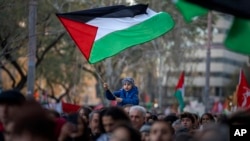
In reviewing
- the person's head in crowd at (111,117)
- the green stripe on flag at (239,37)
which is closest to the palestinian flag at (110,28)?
the person's head in crowd at (111,117)

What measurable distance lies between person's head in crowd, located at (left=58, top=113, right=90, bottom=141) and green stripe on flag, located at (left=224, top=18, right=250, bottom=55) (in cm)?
169

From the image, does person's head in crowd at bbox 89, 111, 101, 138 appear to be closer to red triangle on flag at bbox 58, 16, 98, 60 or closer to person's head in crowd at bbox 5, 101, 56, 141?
person's head in crowd at bbox 5, 101, 56, 141

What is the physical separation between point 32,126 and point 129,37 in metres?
8.62

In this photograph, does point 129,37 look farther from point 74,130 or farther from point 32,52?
point 74,130

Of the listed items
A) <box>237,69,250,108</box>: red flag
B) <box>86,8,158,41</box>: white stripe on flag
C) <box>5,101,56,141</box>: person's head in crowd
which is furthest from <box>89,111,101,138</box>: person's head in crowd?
<box>237,69,250,108</box>: red flag

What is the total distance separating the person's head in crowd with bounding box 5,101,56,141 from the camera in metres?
5.64

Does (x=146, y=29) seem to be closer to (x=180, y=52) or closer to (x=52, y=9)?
(x=52, y=9)

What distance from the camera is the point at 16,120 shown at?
18.9 feet

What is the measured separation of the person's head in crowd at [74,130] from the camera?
24.5 ft

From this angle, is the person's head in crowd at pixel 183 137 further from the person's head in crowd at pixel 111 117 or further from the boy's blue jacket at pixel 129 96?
the boy's blue jacket at pixel 129 96

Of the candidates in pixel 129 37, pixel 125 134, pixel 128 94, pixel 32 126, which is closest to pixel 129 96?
pixel 128 94

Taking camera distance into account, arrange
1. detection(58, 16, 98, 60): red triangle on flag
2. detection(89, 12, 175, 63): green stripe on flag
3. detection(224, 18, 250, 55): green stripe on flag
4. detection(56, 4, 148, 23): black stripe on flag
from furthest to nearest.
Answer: detection(56, 4, 148, 23): black stripe on flag → detection(58, 16, 98, 60): red triangle on flag → detection(89, 12, 175, 63): green stripe on flag → detection(224, 18, 250, 55): green stripe on flag

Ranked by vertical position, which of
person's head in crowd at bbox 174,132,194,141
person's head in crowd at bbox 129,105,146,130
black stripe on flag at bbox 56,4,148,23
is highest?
black stripe on flag at bbox 56,4,148,23

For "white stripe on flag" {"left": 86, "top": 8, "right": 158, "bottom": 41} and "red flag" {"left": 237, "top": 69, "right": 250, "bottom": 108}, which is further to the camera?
"red flag" {"left": 237, "top": 69, "right": 250, "bottom": 108}
